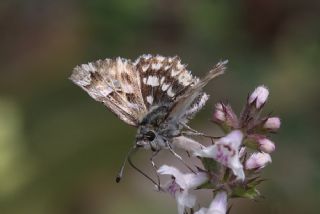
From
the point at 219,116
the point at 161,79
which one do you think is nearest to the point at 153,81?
the point at 161,79

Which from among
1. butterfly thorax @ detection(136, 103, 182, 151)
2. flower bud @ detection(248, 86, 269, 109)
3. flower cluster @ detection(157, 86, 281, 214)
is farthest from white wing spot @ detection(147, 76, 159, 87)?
flower bud @ detection(248, 86, 269, 109)

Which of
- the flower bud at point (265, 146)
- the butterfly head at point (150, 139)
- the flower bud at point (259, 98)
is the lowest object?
the butterfly head at point (150, 139)

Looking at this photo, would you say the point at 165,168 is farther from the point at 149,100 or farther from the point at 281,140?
the point at 281,140

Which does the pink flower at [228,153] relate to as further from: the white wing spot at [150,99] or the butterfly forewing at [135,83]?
the white wing spot at [150,99]

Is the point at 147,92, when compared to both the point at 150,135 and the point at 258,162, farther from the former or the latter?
the point at 258,162

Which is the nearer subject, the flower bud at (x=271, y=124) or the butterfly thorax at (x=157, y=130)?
the flower bud at (x=271, y=124)

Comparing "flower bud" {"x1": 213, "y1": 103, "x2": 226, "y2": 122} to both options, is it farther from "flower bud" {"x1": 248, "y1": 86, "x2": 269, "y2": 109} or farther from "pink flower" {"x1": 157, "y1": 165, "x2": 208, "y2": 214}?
"pink flower" {"x1": 157, "y1": 165, "x2": 208, "y2": 214}

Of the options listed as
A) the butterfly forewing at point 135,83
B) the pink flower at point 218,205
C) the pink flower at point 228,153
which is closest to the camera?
the pink flower at point 228,153

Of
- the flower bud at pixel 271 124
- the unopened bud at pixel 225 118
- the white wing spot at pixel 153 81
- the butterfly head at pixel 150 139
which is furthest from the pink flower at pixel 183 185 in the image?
the white wing spot at pixel 153 81
